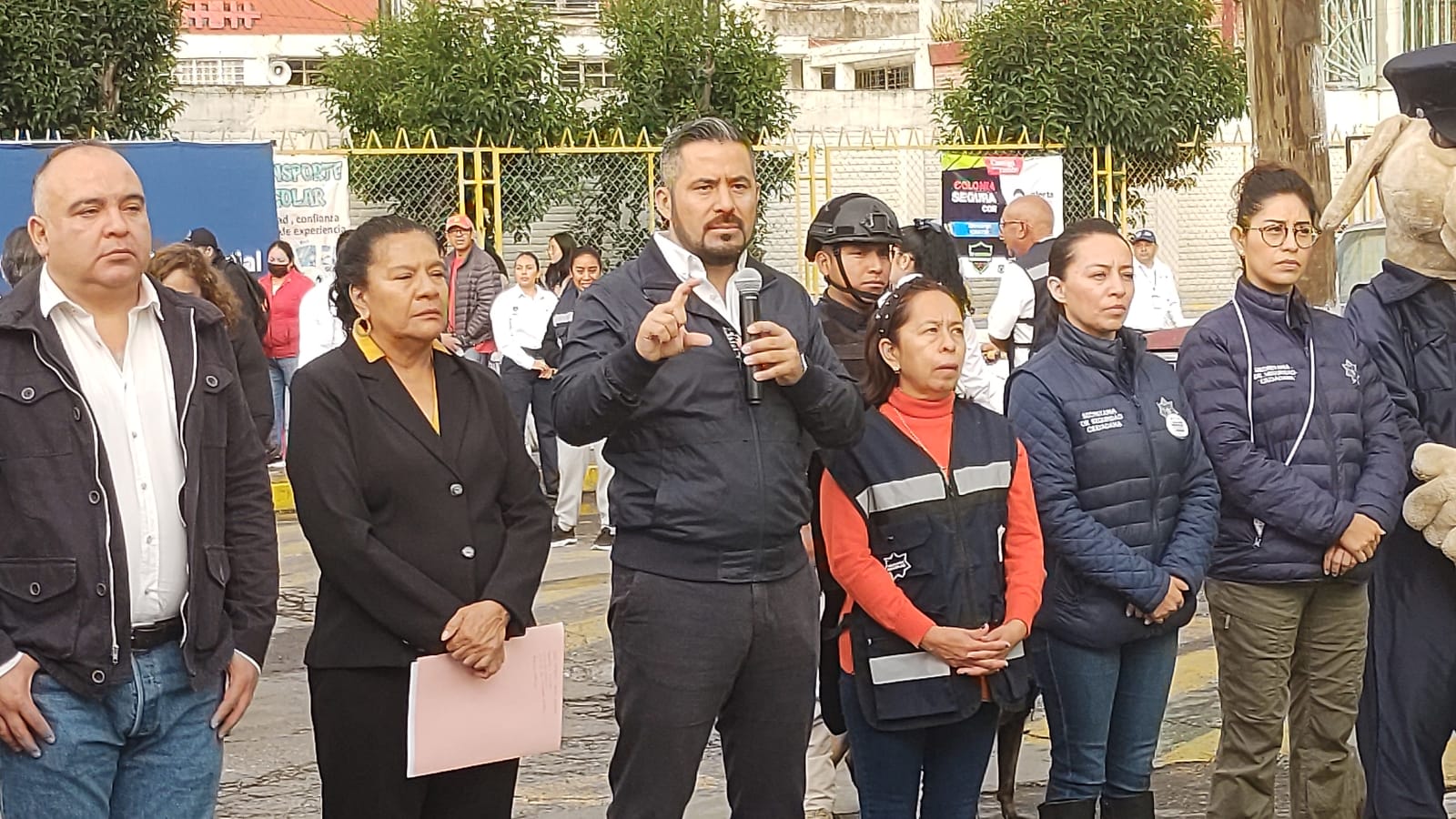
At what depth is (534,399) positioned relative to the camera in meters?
12.6

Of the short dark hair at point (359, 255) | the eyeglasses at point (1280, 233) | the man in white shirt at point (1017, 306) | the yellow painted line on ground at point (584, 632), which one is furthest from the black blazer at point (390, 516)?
the man in white shirt at point (1017, 306)

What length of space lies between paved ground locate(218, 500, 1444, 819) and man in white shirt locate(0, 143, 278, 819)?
2.52 meters

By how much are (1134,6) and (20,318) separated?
17019 millimetres

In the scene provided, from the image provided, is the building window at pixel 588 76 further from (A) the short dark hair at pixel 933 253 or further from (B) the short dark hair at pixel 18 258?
(A) the short dark hair at pixel 933 253

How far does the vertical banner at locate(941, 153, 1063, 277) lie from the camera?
17531 millimetres

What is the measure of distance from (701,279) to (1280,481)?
1.87 meters

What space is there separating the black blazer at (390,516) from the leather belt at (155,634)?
1.51ft

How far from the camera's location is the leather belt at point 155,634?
3.82 metres

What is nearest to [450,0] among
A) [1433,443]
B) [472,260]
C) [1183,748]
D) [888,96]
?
[472,260]

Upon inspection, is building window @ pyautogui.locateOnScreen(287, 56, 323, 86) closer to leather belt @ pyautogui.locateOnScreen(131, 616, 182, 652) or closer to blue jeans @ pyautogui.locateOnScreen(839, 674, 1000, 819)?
blue jeans @ pyautogui.locateOnScreen(839, 674, 1000, 819)

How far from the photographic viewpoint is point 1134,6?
1933 cm

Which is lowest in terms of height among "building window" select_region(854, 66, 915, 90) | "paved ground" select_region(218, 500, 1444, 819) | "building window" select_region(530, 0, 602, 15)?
"paved ground" select_region(218, 500, 1444, 819)

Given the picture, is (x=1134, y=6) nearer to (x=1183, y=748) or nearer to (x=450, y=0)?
(x=450, y=0)

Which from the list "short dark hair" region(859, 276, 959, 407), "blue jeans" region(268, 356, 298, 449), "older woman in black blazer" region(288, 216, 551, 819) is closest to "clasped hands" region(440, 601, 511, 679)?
"older woman in black blazer" region(288, 216, 551, 819)
